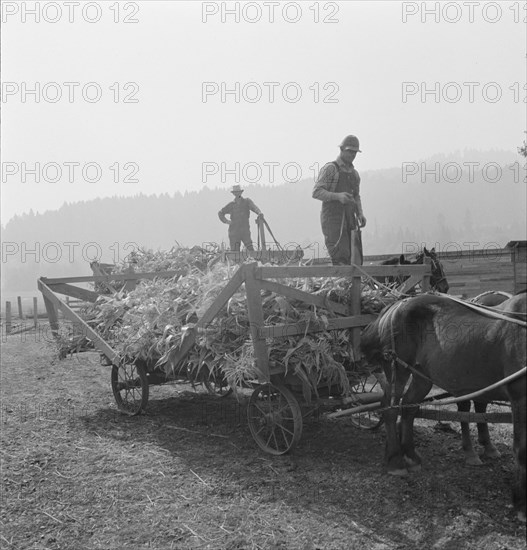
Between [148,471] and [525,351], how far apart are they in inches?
136

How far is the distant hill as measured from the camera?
114188 mm

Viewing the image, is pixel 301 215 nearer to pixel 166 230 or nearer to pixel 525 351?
pixel 166 230

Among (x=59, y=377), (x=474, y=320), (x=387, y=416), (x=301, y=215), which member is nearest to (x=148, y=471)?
(x=387, y=416)

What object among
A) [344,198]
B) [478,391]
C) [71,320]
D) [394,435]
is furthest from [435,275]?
[71,320]

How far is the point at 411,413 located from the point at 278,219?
113 meters

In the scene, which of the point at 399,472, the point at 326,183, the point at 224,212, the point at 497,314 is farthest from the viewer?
the point at 224,212

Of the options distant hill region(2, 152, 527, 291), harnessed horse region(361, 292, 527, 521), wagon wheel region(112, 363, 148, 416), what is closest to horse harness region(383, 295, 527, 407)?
harnessed horse region(361, 292, 527, 521)

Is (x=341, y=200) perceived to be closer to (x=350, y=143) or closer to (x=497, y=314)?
(x=350, y=143)

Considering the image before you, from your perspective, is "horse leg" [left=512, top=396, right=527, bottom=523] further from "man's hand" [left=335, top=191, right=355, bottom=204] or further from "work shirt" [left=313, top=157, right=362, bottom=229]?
"work shirt" [left=313, top=157, right=362, bottom=229]

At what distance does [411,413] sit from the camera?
4.91 m

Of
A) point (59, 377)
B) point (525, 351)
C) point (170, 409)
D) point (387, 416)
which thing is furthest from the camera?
point (59, 377)

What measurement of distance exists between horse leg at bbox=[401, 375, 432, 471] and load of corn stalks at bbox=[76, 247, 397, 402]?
0.63 metres

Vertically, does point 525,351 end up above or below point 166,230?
below

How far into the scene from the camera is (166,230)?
128 meters
